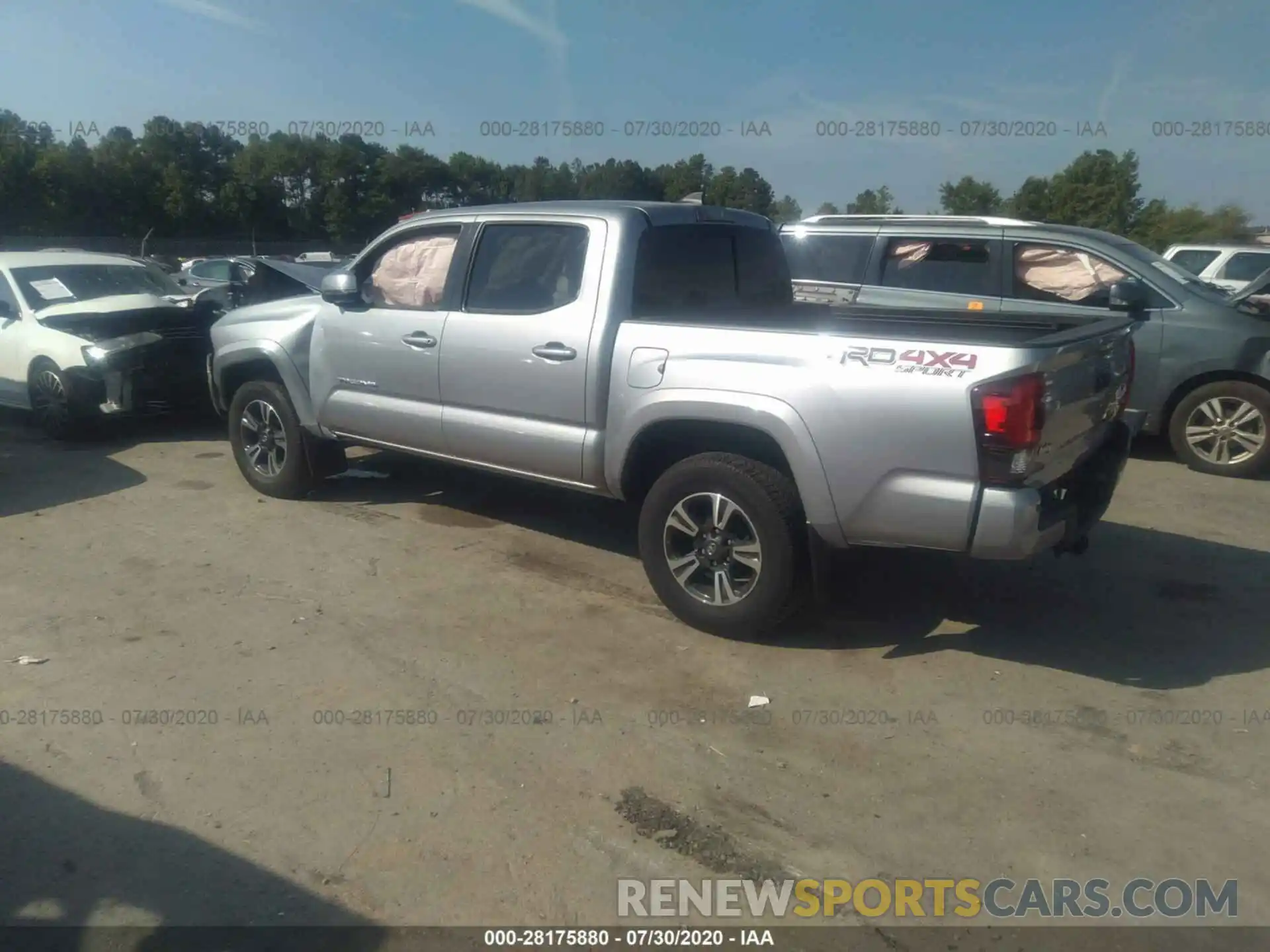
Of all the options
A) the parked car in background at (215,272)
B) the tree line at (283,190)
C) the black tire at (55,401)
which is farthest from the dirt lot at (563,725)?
the tree line at (283,190)

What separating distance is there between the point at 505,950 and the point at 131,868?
1241 mm

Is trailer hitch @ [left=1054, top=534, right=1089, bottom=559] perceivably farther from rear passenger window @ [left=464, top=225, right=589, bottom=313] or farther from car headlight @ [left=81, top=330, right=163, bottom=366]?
car headlight @ [left=81, top=330, right=163, bottom=366]

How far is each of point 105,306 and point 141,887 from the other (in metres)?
7.84

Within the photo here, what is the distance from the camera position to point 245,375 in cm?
707

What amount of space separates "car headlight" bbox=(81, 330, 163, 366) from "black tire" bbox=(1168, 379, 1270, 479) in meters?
8.54

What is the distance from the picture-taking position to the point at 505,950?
2816 mm

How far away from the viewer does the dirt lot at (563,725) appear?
314cm

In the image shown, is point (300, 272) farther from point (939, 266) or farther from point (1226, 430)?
point (1226, 430)

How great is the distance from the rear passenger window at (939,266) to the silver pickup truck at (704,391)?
269cm

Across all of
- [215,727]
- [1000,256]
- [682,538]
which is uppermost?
[1000,256]

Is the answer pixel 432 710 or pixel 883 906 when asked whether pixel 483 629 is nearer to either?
pixel 432 710

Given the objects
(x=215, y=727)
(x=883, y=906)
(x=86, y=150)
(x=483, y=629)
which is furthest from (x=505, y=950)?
(x=86, y=150)

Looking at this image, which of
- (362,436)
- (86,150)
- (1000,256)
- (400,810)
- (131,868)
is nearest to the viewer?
(131,868)

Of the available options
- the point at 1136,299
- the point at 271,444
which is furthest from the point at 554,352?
the point at 1136,299
